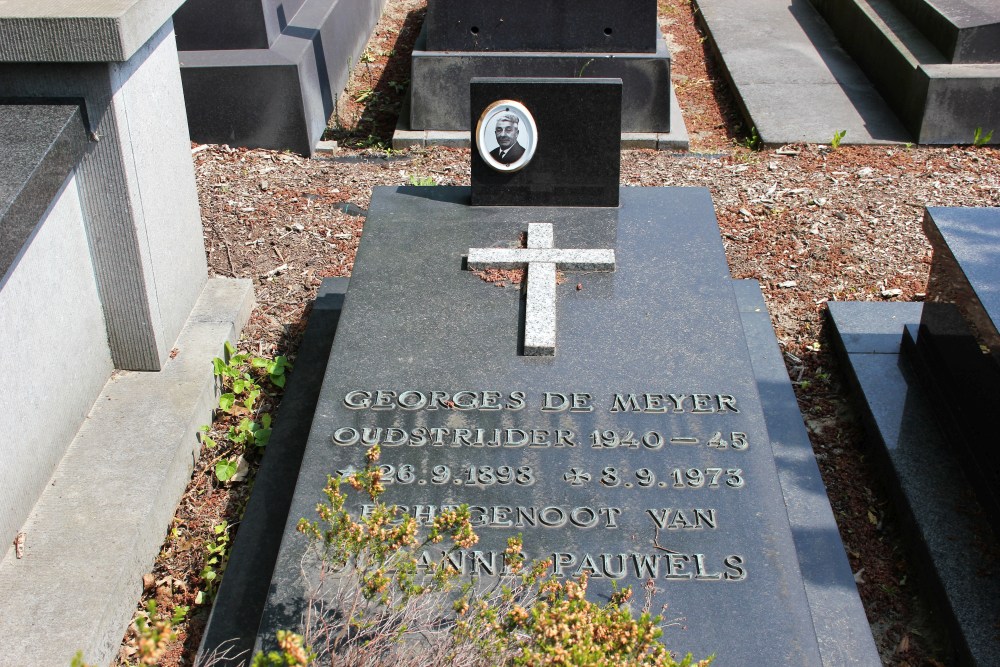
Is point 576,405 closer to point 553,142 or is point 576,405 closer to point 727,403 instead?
point 727,403

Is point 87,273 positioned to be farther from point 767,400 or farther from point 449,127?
point 449,127

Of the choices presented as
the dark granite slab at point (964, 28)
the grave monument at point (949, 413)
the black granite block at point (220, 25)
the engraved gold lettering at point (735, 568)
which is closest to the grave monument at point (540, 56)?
the black granite block at point (220, 25)

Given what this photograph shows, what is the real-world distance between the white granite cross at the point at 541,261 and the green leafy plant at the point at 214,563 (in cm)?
142

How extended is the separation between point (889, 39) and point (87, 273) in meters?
6.48

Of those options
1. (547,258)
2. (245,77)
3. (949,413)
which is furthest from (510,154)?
(245,77)

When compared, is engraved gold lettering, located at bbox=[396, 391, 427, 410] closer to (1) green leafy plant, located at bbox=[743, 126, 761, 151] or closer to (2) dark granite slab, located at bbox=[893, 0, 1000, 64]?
(1) green leafy plant, located at bbox=[743, 126, 761, 151]

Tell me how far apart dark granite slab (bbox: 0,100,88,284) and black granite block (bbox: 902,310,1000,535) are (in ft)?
11.5

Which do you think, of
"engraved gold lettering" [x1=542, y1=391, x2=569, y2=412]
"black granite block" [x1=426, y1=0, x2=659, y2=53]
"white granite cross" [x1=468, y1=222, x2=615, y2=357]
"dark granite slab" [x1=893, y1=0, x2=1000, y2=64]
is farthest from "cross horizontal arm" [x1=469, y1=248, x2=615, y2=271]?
"dark granite slab" [x1=893, y1=0, x2=1000, y2=64]

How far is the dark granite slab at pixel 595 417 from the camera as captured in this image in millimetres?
2631

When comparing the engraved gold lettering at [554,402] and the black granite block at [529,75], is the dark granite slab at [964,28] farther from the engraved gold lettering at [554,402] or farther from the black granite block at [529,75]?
the engraved gold lettering at [554,402]

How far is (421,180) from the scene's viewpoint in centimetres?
635

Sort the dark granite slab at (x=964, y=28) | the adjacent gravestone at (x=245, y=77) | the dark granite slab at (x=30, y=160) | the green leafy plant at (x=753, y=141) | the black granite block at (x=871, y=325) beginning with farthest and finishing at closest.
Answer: the green leafy plant at (x=753, y=141) < the dark granite slab at (x=964, y=28) < the adjacent gravestone at (x=245, y=77) < the black granite block at (x=871, y=325) < the dark granite slab at (x=30, y=160)

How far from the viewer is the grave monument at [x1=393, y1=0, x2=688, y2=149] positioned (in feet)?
22.8

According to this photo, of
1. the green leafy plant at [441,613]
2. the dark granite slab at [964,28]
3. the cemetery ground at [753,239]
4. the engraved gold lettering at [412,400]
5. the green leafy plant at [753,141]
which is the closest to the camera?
the green leafy plant at [441,613]
